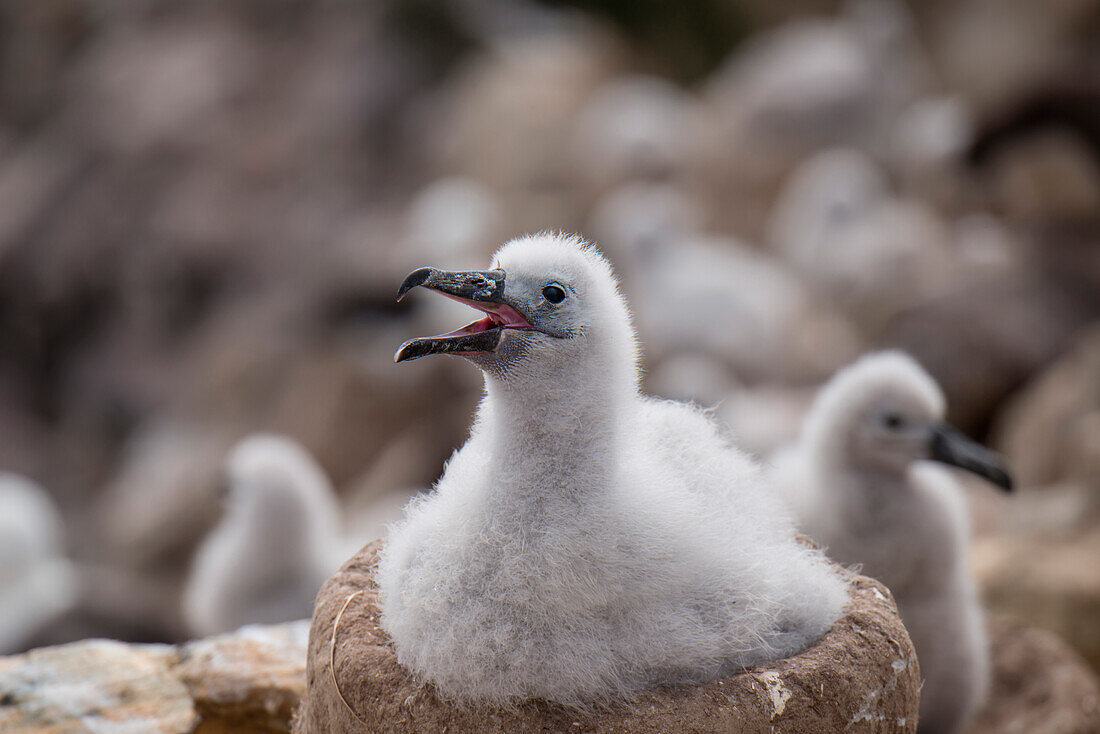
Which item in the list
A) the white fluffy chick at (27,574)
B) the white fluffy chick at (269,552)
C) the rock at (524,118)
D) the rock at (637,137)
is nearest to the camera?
the white fluffy chick at (269,552)

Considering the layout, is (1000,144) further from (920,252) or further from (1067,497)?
(1067,497)

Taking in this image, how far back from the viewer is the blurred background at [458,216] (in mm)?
7520

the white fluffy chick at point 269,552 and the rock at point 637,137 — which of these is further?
the rock at point 637,137

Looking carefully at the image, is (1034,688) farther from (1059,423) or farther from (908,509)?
(1059,423)

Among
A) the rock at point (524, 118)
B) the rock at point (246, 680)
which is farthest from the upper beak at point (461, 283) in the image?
the rock at point (524, 118)

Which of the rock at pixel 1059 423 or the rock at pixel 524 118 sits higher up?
the rock at pixel 524 118

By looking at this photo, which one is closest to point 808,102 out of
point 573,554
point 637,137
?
point 637,137

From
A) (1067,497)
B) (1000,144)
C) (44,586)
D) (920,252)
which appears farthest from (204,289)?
(1067,497)

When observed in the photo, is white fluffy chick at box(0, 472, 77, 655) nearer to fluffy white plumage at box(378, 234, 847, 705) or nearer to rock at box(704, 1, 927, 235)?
fluffy white plumage at box(378, 234, 847, 705)

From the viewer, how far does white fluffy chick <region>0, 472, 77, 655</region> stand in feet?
17.0

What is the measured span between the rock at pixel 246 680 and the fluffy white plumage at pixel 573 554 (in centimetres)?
84

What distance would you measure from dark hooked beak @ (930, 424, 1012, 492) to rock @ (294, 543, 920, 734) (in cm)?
102

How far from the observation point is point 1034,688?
3514 millimetres

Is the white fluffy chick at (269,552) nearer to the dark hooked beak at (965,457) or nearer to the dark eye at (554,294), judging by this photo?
the dark hooked beak at (965,457)
